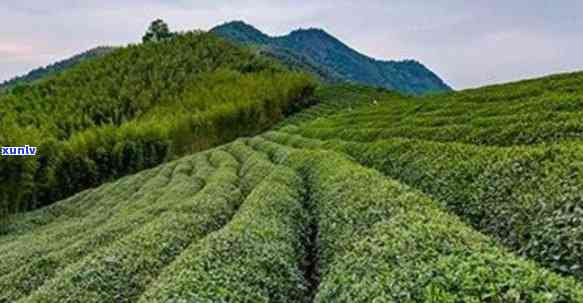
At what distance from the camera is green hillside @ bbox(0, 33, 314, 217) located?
154 ft

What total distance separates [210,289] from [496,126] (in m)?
14.6

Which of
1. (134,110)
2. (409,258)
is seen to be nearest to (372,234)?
(409,258)

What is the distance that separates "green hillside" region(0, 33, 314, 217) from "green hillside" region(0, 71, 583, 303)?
2057 centimetres

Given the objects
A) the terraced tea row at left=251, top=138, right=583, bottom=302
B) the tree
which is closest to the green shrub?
the terraced tea row at left=251, top=138, right=583, bottom=302

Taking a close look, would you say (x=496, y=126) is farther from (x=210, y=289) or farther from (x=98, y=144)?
(x=98, y=144)

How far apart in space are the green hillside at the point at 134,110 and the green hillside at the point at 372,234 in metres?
20.6

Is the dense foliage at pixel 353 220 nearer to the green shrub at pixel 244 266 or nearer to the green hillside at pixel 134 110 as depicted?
the green shrub at pixel 244 266

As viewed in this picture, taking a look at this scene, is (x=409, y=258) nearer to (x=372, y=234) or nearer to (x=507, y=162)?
(x=372, y=234)

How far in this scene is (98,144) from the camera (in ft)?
179

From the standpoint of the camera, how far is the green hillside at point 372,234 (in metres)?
9.00

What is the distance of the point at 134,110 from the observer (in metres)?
81.3

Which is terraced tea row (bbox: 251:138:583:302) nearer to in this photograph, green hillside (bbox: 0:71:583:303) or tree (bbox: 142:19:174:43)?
green hillside (bbox: 0:71:583:303)

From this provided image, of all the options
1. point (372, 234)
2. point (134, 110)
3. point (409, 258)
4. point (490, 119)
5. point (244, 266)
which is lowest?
point (134, 110)

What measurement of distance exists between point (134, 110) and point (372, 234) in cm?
7226
